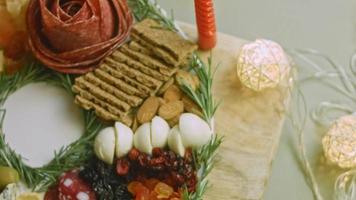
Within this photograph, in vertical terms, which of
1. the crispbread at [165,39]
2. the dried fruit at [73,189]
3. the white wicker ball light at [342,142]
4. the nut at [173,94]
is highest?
the crispbread at [165,39]

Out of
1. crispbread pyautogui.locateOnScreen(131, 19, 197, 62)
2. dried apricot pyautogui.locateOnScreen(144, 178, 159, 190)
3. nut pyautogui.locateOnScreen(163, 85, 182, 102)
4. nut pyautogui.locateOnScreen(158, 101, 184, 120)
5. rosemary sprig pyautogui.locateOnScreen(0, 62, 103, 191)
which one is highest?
crispbread pyautogui.locateOnScreen(131, 19, 197, 62)

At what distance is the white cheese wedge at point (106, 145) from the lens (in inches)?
42.6

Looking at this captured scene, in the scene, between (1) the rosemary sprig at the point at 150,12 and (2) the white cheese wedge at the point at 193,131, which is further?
(1) the rosemary sprig at the point at 150,12

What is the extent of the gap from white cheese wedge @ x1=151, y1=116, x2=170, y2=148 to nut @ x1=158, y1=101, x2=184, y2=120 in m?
0.02

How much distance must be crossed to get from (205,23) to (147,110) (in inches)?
7.0

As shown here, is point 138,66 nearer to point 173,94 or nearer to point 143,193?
point 173,94

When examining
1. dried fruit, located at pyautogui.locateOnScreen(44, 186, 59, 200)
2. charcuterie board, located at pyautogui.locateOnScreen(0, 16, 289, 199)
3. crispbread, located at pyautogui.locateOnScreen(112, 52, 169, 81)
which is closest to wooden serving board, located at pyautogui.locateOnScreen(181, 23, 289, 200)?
charcuterie board, located at pyautogui.locateOnScreen(0, 16, 289, 199)

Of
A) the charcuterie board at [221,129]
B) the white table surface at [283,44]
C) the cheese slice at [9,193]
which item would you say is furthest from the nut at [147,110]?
the cheese slice at [9,193]

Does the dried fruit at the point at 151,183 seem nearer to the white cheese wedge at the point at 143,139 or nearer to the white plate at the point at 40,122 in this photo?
the white cheese wedge at the point at 143,139

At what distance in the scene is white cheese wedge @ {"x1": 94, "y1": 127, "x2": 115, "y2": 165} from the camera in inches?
42.6

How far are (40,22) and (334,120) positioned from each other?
51 cm

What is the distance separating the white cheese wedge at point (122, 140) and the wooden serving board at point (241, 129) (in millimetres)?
138

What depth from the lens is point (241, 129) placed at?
1.15 meters

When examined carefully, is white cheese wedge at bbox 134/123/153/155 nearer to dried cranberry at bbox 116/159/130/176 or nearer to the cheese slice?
dried cranberry at bbox 116/159/130/176
